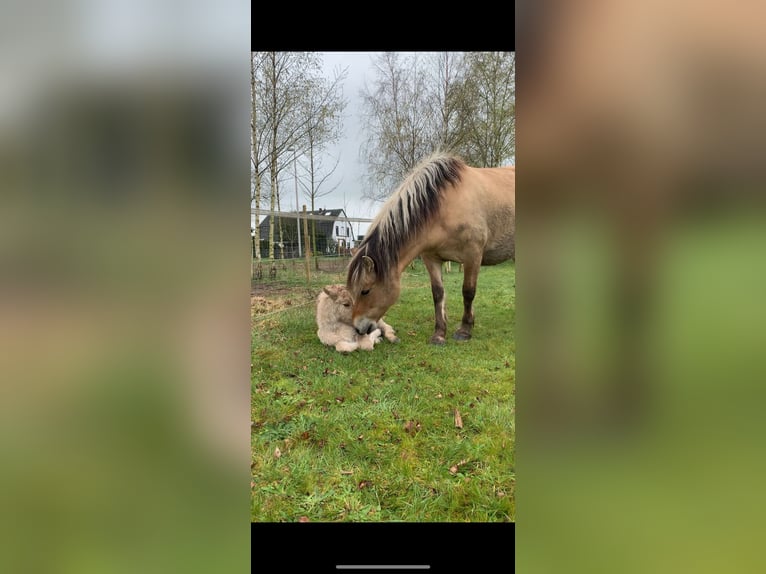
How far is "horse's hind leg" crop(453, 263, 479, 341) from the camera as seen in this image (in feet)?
8.20

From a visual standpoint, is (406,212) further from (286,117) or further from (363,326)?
(286,117)

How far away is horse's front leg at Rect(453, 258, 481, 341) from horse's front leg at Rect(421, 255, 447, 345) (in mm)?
106

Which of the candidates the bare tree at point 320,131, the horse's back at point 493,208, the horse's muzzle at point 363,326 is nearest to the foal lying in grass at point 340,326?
the horse's muzzle at point 363,326

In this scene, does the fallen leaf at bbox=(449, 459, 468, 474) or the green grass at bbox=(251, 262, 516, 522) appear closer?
the green grass at bbox=(251, 262, 516, 522)

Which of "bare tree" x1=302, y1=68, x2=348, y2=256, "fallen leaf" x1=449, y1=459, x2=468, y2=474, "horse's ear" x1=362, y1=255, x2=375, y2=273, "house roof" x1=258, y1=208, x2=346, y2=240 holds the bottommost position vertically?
"fallen leaf" x1=449, y1=459, x2=468, y2=474

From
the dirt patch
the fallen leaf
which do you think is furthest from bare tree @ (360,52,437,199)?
the fallen leaf

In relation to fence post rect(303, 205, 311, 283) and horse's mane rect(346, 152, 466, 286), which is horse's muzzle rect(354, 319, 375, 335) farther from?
fence post rect(303, 205, 311, 283)

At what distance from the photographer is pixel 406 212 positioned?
2.27 metres

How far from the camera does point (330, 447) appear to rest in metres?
1.75
